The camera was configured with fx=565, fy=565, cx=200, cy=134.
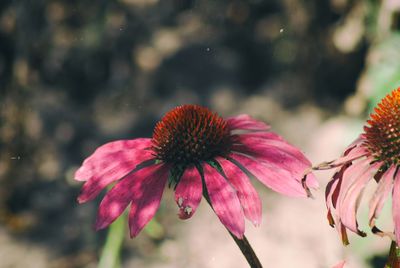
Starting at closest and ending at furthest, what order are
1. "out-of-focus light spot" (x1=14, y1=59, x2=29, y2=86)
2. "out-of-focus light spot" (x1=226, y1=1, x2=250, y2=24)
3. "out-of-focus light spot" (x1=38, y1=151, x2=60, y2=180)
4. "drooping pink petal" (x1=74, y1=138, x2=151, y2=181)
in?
"drooping pink petal" (x1=74, y1=138, x2=151, y2=181), "out-of-focus light spot" (x1=14, y1=59, x2=29, y2=86), "out-of-focus light spot" (x1=38, y1=151, x2=60, y2=180), "out-of-focus light spot" (x1=226, y1=1, x2=250, y2=24)

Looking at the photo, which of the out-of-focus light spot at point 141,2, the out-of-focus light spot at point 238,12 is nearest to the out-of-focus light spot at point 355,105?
the out-of-focus light spot at point 238,12

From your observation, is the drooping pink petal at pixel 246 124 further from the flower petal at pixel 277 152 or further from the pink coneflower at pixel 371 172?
the pink coneflower at pixel 371 172

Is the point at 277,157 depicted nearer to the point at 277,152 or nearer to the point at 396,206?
the point at 277,152

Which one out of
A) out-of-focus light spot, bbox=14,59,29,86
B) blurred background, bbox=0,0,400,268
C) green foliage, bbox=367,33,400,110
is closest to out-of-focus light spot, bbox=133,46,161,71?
blurred background, bbox=0,0,400,268

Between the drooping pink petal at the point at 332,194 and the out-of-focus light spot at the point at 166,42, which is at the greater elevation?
the out-of-focus light spot at the point at 166,42

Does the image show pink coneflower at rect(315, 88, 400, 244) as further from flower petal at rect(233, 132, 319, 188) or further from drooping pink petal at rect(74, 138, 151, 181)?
drooping pink petal at rect(74, 138, 151, 181)

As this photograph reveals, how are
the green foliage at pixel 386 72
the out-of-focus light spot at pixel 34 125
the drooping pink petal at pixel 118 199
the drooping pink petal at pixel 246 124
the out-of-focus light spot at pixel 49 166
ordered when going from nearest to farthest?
the drooping pink petal at pixel 118 199 → the drooping pink petal at pixel 246 124 → the green foliage at pixel 386 72 → the out-of-focus light spot at pixel 49 166 → the out-of-focus light spot at pixel 34 125

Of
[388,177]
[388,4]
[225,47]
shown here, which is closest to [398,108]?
[388,177]
